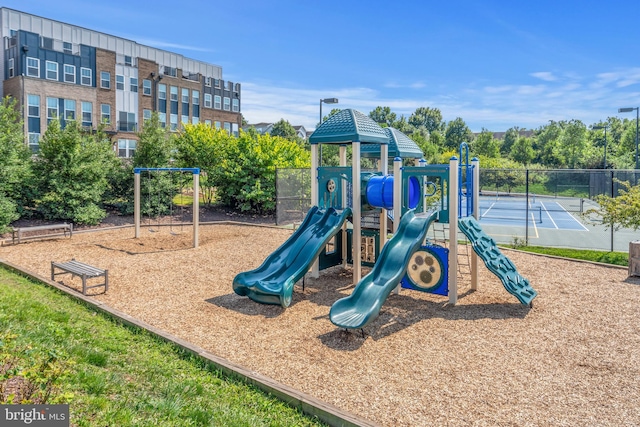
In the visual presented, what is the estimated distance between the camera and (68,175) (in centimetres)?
1719

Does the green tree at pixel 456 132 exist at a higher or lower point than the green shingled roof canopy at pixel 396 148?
higher

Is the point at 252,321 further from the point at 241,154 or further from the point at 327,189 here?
the point at 241,154

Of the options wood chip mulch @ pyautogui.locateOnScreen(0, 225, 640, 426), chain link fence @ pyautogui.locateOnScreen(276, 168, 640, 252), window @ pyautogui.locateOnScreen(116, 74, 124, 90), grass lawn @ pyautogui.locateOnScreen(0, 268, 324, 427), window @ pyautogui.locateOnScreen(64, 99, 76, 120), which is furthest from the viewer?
window @ pyautogui.locateOnScreen(116, 74, 124, 90)

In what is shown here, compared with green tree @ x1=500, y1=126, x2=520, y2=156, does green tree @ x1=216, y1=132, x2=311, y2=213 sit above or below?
below

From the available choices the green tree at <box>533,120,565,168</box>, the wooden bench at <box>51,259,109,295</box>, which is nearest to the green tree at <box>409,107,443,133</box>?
the green tree at <box>533,120,565,168</box>

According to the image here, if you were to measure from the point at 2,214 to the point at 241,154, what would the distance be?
371 inches

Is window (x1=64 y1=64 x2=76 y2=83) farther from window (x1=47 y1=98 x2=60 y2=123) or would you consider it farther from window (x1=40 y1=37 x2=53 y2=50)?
window (x1=40 y1=37 x2=53 y2=50)

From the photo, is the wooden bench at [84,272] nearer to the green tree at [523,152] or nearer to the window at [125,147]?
the window at [125,147]

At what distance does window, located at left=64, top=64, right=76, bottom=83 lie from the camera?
1537 inches

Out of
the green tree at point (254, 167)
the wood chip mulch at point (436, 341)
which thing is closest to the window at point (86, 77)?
the green tree at point (254, 167)

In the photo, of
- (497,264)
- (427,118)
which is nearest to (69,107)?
(497,264)

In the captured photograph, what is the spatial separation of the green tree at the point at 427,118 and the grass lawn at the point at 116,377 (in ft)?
314

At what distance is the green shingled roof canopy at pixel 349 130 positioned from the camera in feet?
30.0

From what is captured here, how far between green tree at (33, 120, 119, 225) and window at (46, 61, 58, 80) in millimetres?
25145
